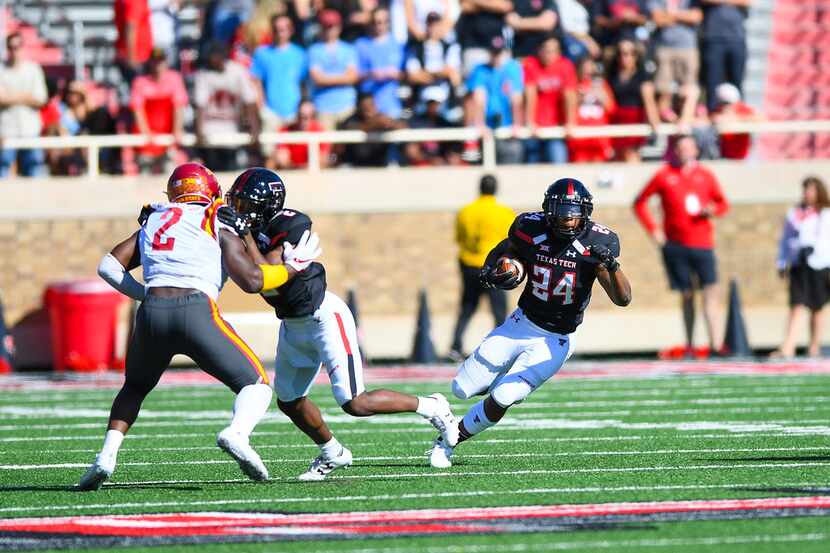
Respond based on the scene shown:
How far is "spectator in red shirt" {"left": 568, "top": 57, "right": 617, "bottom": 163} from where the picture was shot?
18281 millimetres

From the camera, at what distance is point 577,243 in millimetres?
8969

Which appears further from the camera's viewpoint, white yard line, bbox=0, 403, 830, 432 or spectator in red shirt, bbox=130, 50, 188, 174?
spectator in red shirt, bbox=130, 50, 188, 174

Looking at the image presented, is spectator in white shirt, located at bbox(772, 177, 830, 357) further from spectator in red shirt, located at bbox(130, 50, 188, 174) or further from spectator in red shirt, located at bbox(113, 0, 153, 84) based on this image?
spectator in red shirt, located at bbox(113, 0, 153, 84)

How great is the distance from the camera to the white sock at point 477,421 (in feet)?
29.1

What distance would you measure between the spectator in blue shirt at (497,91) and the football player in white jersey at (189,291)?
966 centimetres

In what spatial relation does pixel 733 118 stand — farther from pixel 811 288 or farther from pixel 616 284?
pixel 616 284

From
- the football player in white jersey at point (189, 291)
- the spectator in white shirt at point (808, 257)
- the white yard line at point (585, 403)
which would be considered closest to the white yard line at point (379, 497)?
the football player in white jersey at point (189, 291)

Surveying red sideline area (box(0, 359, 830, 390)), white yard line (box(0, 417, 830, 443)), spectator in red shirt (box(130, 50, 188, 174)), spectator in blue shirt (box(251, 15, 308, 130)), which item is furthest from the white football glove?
spectator in blue shirt (box(251, 15, 308, 130))

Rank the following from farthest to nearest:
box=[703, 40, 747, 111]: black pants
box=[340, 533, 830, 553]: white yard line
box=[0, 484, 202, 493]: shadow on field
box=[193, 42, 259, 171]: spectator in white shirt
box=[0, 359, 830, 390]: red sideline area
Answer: box=[703, 40, 747, 111]: black pants < box=[193, 42, 259, 171]: spectator in white shirt < box=[0, 359, 830, 390]: red sideline area < box=[0, 484, 202, 493]: shadow on field < box=[340, 533, 830, 553]: white yard line

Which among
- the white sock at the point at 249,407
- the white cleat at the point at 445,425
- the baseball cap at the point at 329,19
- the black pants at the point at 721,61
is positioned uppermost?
the baseball cap at the point at 329,19

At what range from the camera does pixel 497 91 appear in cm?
1783

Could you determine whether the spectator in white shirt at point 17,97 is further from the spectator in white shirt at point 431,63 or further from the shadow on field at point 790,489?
the shadow on field at point 790,489

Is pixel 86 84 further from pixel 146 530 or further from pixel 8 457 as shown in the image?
pixel 146 530

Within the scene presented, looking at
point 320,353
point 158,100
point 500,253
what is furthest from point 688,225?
point 320,353
